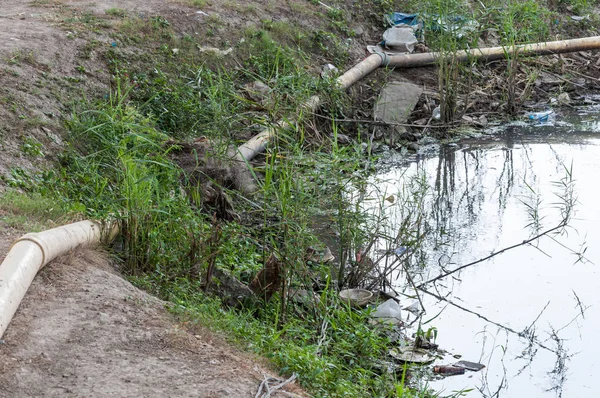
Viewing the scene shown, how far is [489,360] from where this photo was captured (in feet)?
14.8

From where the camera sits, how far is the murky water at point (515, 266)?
4.43 m

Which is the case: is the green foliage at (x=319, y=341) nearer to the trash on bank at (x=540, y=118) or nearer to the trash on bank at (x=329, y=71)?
the trash on bank at (x=329, y=71)

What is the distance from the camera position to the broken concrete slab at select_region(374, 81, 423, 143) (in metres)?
8.26

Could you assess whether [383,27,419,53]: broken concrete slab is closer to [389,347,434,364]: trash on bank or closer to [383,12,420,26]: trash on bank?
[383,12,420,26]: trash on bank

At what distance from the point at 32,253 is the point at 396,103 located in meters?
5.34

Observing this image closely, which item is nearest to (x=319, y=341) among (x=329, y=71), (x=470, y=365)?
(x=470, y=365)

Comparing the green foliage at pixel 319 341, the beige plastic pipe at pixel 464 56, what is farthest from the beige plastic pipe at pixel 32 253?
the beige plastic pipe at pixel 464 56

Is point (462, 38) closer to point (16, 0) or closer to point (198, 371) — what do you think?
point (16, 0)

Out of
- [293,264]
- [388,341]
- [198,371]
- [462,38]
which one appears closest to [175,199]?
[293,264]

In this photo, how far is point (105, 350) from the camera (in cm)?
335

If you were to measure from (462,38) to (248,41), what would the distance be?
95.8 inches

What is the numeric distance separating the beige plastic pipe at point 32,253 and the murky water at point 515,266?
1.98 metres

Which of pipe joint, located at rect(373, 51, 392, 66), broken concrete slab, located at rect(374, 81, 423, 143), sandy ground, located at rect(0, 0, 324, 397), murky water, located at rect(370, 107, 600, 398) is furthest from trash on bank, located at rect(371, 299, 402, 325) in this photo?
pipe joint, located at rect(373, 51, 392, 66)

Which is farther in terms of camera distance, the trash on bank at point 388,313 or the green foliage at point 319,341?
the trash on bank at point 388,313
